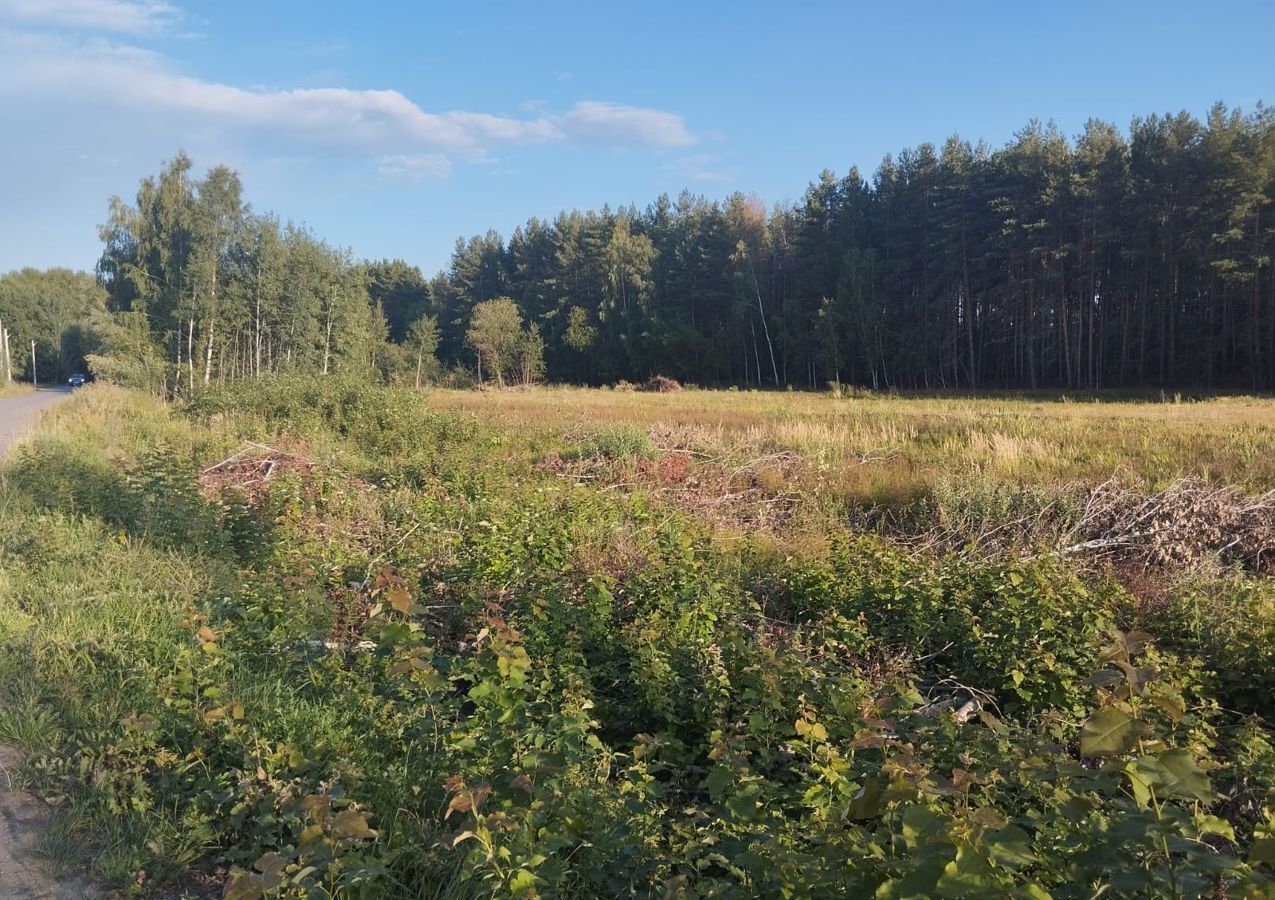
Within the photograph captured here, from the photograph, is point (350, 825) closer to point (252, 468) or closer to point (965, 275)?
point (252, 468)

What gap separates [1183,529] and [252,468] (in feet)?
42.1

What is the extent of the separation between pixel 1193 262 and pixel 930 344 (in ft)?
46.2

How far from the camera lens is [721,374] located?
63.2 metres

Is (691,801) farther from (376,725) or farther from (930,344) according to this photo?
(930,344)

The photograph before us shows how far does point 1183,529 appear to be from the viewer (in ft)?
29.1

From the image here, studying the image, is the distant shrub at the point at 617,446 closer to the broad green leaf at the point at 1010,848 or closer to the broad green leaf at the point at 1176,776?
the broad green leaf at the point at 1010,848

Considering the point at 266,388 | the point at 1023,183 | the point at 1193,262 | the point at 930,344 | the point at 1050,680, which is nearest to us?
the point at 1050,680

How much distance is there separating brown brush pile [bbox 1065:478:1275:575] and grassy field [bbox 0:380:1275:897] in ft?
0.14

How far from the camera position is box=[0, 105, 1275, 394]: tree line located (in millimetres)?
36219

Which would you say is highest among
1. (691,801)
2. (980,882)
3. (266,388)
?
(266,388)

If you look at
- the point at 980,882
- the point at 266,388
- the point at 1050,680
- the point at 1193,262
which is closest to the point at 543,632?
the point at 1050,680

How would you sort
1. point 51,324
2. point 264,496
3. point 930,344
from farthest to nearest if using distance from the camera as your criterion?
point 51,324 < point 930,344 < point 264,496

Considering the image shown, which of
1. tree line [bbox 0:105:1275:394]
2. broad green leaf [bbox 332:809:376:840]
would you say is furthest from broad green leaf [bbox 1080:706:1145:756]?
tree line [bbox 0:105:1275:394]

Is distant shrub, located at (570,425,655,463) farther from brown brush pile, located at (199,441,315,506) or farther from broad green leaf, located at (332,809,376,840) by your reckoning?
broad green leaf, located at (332,809,376,840)
